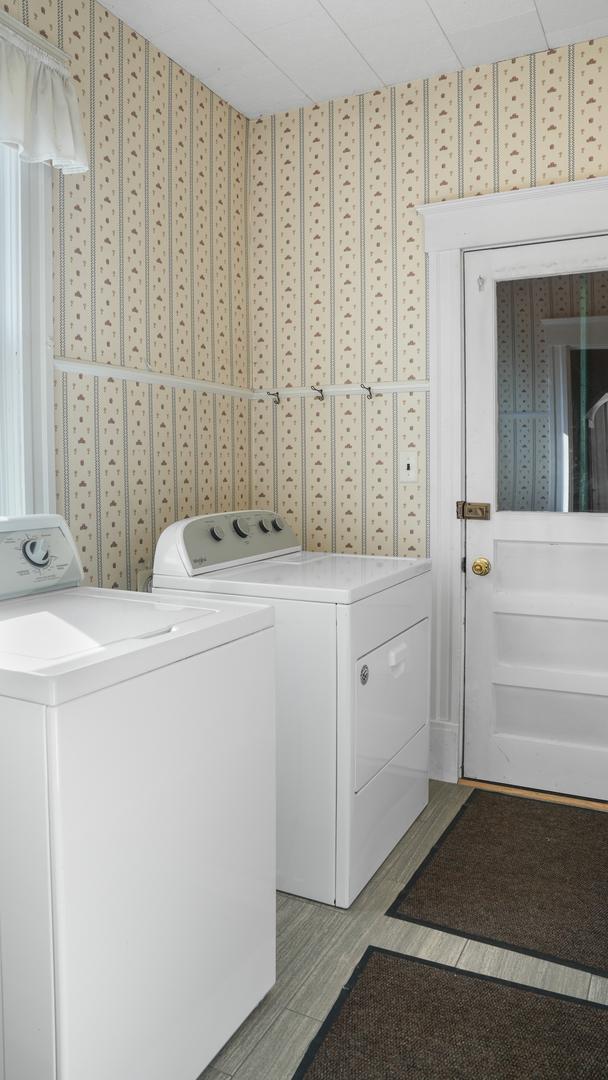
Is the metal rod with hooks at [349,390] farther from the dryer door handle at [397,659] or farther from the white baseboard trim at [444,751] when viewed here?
the white baseboard trim at [444,751]

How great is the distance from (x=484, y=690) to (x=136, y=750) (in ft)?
6.13

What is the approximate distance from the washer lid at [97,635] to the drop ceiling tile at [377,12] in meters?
1.87

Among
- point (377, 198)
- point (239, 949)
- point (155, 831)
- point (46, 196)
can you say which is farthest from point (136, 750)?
point (377, 198)

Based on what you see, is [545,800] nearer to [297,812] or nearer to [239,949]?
[297,812]

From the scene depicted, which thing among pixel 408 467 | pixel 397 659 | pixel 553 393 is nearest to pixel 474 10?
pixel 553 393

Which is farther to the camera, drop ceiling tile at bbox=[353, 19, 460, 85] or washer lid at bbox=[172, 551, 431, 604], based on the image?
drop ceiling tile at bbox=[353, 19, 460, 85]

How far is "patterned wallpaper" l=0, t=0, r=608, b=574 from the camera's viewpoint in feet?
A: 7.75

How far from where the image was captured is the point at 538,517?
2.73 m

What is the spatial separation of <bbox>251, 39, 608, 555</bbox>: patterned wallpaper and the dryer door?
1.89 feet

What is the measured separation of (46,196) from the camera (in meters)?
2.15

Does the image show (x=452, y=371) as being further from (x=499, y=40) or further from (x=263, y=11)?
(x=263, y=11)

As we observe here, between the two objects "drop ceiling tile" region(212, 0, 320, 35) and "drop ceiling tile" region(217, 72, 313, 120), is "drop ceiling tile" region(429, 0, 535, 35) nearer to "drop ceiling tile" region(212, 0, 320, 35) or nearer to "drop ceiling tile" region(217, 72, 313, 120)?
"drop ceiling tile" region(212, 0, 320, 35)

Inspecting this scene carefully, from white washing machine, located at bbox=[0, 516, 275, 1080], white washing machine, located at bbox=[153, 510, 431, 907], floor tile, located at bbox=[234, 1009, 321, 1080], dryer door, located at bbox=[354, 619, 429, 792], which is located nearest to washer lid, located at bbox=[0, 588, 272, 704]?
white washing machine, located at bbox=[0, 516, 275, 1080]

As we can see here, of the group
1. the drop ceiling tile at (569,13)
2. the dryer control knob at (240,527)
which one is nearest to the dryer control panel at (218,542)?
the dryer control knob at (240,527)
